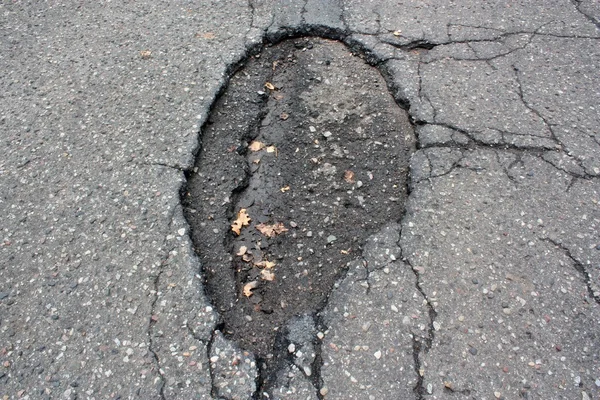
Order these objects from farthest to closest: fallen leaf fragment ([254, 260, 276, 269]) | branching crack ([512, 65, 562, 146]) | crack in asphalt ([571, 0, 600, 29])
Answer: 1. crack in asphalt ([571, 0, 600, 29])
2. branching crack ([512, 65, 562, 146])
3. fallen leaf fragment ([254, 260, 276, 269])

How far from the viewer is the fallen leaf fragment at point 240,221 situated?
2660 mm

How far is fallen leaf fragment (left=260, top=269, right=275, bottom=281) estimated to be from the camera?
2.49 metres

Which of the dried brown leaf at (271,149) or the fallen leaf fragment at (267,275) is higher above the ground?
the dried brown leaf at (271,149)

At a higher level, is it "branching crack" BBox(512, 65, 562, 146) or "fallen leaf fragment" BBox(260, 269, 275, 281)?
"branching crack" BBox(512, 65, 562, 146)

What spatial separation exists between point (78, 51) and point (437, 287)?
285 cm

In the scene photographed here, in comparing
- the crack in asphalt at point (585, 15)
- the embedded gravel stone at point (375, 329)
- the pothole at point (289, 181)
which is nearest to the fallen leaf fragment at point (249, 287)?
the pothole at point (289, 181)

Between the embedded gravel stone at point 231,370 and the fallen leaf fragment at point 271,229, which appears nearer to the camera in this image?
the embedded gravel stone at point 231,370

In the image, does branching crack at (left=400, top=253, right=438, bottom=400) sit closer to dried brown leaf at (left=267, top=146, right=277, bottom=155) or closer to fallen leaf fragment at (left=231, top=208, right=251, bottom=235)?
fallen leaf fragment at (left=231, top=208, right=251, bottom=235)

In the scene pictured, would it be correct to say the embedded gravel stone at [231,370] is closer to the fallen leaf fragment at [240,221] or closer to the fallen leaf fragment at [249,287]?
the fallen leaf fragment at [249,287]

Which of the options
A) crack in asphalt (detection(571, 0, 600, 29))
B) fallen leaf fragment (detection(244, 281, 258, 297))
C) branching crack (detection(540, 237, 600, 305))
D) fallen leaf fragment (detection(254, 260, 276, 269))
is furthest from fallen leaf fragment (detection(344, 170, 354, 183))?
crack in asphalt (detection(571, 0, 600, 29))

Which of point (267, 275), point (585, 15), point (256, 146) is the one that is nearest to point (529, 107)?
point (585, 15)

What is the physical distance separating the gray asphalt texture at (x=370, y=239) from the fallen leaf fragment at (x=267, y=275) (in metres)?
0.31

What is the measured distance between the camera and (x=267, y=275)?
2.50 metres

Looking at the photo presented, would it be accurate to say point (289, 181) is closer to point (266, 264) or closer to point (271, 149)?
point (271, 149)
